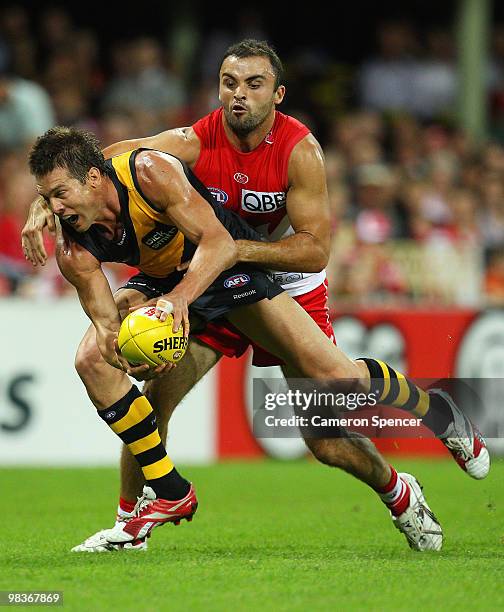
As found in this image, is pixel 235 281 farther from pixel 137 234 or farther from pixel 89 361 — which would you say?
pixel 89 361

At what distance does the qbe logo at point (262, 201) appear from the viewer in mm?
6477

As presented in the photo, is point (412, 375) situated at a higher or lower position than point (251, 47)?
lower

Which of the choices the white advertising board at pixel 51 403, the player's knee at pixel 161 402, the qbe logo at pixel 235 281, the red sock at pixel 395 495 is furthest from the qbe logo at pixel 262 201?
the white advertising board at pixel 51 403

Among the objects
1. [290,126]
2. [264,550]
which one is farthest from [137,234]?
[264,550]

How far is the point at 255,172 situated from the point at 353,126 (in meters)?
7.92

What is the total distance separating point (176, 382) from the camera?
6.36m

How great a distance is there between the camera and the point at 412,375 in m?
10.7

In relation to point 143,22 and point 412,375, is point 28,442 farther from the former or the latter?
point 143,22

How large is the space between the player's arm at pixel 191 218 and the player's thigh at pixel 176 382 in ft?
2.71

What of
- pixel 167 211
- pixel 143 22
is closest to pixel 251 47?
pixel 167 211

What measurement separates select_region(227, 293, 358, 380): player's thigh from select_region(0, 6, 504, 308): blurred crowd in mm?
4879

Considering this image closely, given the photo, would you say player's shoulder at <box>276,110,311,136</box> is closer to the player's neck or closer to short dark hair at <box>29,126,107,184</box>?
the player's neck

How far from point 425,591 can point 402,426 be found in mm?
2202

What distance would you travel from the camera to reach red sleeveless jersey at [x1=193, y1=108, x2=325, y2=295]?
6441 millimetres
